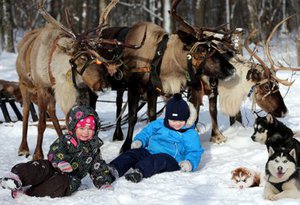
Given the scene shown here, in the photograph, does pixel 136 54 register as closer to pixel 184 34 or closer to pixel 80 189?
pixel 184 34

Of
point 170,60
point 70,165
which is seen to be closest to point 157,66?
point 170,60

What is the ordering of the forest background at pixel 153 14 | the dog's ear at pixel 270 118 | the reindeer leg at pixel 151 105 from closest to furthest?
1. the dog's ear at pixel 270 118
2. the reindeer leg at pixel 151 105
3. the forest background at pixel 153 14

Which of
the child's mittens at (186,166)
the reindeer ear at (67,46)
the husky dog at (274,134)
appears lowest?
the child's mittens at (186,166)

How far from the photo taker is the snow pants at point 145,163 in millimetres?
4379

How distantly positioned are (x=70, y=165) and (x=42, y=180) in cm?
28

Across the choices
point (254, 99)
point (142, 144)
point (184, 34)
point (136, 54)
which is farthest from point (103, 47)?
point (254, 99)

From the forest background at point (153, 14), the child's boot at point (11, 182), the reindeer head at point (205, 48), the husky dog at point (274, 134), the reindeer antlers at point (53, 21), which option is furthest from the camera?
the forest background at point (153, 14)

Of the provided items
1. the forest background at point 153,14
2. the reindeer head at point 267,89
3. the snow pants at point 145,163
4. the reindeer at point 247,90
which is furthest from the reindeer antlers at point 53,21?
the reindeer head at point 267,89

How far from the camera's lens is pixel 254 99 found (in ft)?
18.7

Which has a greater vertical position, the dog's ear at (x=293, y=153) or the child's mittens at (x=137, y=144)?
the dog's ear at (x=293, y=153)

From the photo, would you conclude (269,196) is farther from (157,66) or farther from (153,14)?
(153,14)

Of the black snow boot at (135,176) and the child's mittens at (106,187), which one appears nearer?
the child's mittens at (106,187)

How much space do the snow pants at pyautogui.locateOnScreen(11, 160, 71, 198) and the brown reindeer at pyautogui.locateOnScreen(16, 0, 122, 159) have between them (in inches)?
56.9

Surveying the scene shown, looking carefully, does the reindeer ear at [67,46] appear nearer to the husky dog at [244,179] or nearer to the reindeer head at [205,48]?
the reindeer head at [205,48]
